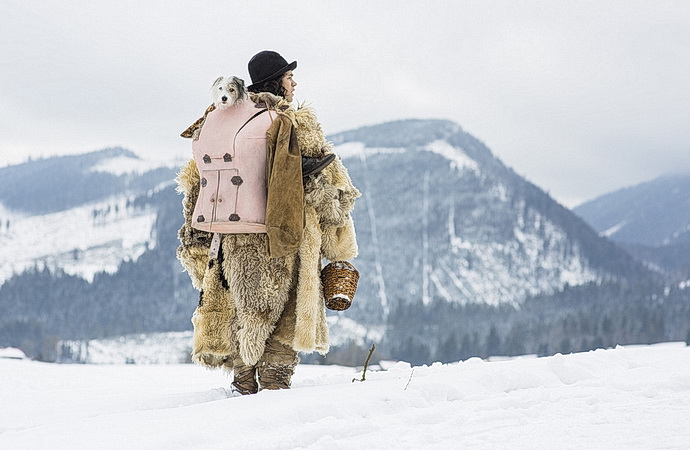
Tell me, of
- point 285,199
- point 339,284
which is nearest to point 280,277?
point 339,284

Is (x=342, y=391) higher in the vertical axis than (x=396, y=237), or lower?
lower

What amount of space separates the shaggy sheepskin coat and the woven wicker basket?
0.05 m

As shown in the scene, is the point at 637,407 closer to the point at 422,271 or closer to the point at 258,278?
the point at 258,278

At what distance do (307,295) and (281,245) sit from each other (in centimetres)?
36

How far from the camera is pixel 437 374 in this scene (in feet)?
13.3

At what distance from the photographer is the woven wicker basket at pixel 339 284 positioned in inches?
166

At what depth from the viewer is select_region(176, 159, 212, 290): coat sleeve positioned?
15.0 feet

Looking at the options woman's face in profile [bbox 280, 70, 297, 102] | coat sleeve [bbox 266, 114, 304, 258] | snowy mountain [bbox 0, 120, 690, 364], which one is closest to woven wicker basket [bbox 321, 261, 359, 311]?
coat sleeve [bbox 266, 114, 304, 258]

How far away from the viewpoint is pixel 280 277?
422cm

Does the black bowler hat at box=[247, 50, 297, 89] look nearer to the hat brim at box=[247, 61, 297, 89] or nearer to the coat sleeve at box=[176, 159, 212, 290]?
the hat brim at box=[247, 61, 297, 89]

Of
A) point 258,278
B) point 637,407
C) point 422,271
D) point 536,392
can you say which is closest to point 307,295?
point 258,278

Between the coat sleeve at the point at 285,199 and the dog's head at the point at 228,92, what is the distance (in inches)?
13.0

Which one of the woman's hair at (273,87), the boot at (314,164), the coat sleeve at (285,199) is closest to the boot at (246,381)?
the coat sleeve at (285,199)

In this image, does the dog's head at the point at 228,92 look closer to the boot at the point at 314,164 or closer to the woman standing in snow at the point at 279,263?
the woman standing in snow at the point at 279,263
